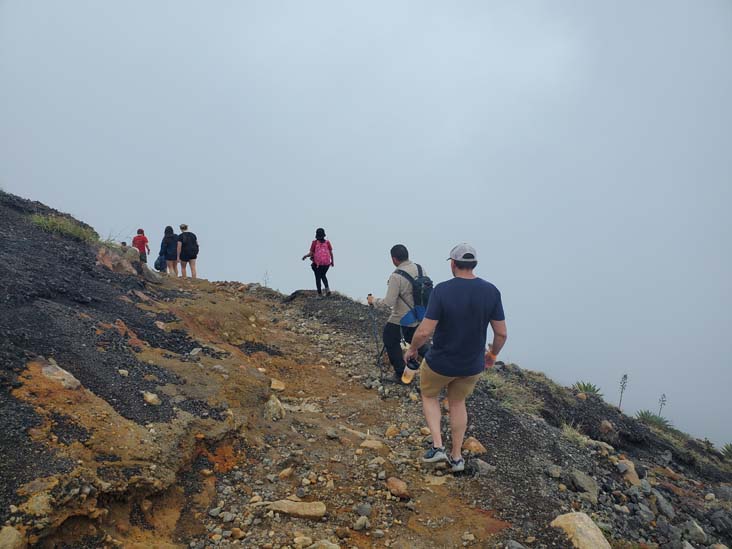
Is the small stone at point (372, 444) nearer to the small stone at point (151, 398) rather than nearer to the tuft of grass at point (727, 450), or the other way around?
the small stone at point (151, 398)

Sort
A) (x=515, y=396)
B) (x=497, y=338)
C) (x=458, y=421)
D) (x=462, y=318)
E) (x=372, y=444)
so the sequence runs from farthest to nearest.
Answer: (x=515, y=396)
(x=372, y=444)
(x=458, y=421)
(x=497, y=338)
(x=462, y=318)

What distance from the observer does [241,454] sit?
477cm

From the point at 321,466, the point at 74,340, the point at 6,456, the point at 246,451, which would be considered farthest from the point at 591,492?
the point at 74,340

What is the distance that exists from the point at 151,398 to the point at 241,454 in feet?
3.34

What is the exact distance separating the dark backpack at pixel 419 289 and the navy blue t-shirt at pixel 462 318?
180 cm

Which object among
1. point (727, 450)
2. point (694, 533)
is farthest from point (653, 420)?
point (694, 533)

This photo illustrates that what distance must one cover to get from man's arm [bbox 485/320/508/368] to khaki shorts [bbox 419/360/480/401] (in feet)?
0.85

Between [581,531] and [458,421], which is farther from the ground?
[458,421]

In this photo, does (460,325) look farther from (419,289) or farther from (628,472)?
(628,472)

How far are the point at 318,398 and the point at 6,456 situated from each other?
393 cm

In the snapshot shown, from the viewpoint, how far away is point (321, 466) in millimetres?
4781

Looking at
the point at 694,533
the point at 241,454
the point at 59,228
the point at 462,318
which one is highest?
the point at 59,228

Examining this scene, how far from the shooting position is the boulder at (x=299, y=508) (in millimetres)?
4012

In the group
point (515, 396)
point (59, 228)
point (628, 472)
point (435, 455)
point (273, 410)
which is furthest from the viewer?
point (59, 228)
